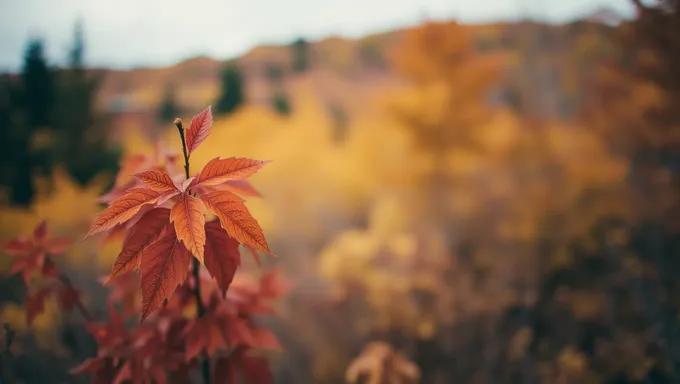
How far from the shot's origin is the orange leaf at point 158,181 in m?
0.65

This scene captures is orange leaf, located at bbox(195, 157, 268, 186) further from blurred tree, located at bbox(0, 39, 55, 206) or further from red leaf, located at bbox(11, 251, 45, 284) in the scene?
blurred tree, located at bbox(0, 39, 55, 206)

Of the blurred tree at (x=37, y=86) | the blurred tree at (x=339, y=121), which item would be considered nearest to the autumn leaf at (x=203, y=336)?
the blurred tree at (x=37, y=86)

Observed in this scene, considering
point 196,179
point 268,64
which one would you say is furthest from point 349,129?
point 196,179

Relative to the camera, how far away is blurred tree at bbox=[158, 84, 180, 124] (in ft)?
13.8

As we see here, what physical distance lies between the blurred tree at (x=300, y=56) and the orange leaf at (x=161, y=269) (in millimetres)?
5433

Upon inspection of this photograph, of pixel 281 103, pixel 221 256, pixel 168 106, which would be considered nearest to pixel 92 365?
pixel 221 256

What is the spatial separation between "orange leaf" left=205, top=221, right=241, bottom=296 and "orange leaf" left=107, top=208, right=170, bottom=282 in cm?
8

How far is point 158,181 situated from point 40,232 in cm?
67

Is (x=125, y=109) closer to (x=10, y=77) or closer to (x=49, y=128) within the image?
(x=49, y=128)

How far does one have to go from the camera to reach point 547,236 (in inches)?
159

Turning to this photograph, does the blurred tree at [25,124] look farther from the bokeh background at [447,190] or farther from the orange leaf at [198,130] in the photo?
the orange leaf at [198,130]

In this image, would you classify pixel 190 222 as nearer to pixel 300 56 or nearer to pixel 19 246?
pixel 19 246

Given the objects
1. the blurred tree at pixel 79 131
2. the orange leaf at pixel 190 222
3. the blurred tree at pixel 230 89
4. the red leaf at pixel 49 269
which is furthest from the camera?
the blurred tree at pixel 230 89

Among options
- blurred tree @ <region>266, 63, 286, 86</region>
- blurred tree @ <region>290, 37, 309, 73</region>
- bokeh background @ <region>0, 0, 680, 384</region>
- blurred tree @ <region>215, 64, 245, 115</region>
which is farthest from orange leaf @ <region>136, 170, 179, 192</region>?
blurred tree @ <region>266, 63, 286, 86</region>
